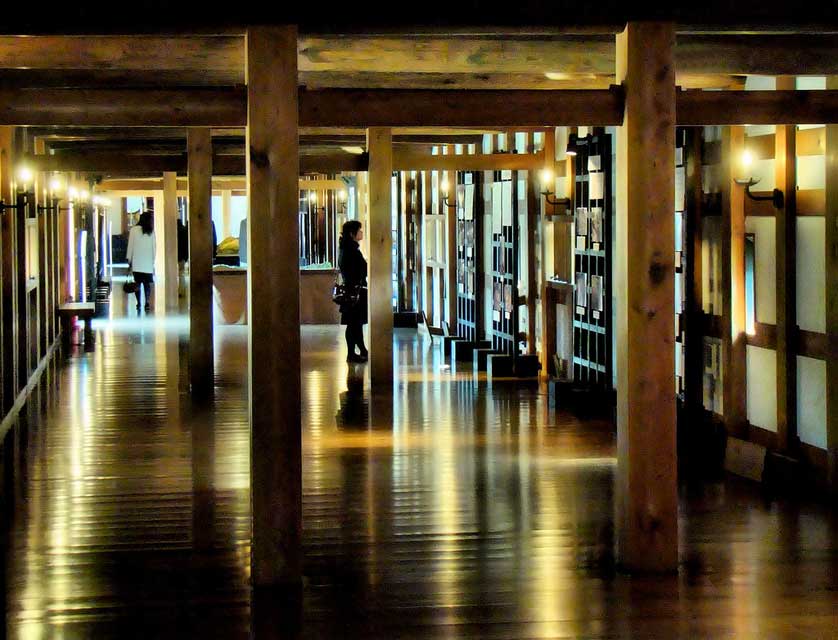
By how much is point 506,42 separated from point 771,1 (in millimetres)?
2798

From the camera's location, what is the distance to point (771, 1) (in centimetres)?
588

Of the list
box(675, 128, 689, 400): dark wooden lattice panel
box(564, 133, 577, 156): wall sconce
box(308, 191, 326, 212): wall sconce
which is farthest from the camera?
box(308, 191, 326, 212): wall sconce

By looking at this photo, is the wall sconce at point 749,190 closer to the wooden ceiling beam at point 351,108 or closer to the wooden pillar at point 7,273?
the wooden ceiling beam at point 351,108

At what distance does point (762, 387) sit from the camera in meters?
8.66

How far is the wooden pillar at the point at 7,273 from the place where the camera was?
34.5ft

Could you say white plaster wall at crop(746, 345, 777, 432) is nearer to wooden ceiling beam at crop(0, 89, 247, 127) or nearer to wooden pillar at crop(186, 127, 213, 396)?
wooden ceiling beam at crop(0, 89, 247, 127)

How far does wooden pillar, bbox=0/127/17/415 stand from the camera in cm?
1052

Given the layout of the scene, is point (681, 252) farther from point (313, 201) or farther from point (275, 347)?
point (313, 201)

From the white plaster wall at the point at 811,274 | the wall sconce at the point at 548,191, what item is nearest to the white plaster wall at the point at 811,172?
the white plaster wall at the point at 811,274

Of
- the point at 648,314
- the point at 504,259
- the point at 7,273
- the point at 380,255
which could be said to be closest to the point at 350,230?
the point at 504,259

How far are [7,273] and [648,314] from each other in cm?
632

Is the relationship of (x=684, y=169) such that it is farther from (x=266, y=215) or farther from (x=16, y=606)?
(x=16, y=606)

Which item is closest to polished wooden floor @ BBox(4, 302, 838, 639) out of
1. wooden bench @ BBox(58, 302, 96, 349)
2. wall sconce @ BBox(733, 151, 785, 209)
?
wall sconce @ BBox(733, 151, 785, 209)

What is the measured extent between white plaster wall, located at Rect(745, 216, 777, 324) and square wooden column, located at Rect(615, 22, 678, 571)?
2.61m
